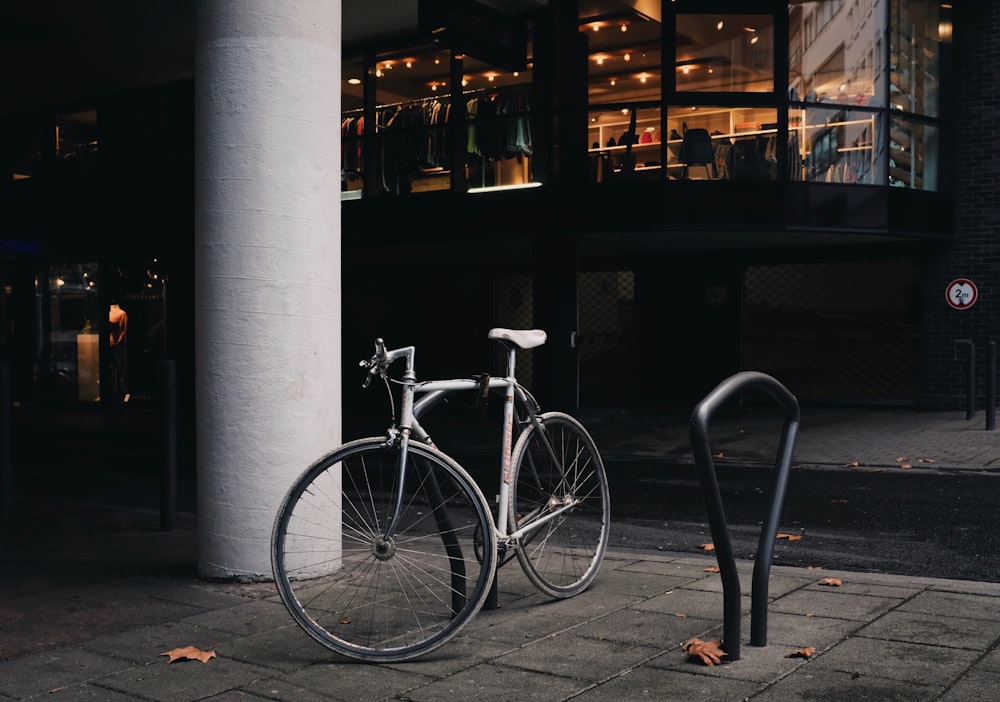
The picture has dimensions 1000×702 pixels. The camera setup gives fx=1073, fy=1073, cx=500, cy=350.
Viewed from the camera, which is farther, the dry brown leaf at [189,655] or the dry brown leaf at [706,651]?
the dry brown leaf at [189,655]

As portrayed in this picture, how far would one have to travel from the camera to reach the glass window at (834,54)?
51.9ft

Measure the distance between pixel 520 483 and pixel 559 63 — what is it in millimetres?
12670

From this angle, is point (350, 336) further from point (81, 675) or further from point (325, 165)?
point (81, 675)

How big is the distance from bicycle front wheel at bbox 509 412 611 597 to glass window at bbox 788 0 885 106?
1218cm

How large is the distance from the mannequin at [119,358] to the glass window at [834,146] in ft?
43.6

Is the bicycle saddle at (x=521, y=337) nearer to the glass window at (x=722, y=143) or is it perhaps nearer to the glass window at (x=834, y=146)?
the glass window at (x=722, y=143)

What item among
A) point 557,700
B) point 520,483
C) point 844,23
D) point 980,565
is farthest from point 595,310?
point 557,700

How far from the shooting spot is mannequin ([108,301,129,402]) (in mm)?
21203

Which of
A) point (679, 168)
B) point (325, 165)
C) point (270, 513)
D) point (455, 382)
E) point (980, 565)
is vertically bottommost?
point (980, 565)

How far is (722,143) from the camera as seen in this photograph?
1528 cm

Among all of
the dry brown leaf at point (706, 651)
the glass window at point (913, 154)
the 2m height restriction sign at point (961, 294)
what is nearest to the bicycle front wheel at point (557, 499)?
the dry brown leaf at point (706, 651)

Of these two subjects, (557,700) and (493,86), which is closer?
(557,700)

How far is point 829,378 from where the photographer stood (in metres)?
18.0

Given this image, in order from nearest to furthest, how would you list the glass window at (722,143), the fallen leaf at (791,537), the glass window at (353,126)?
the fallen leaf at (791,537)
the glass window at (722,143)
the glass window at (353,126)
